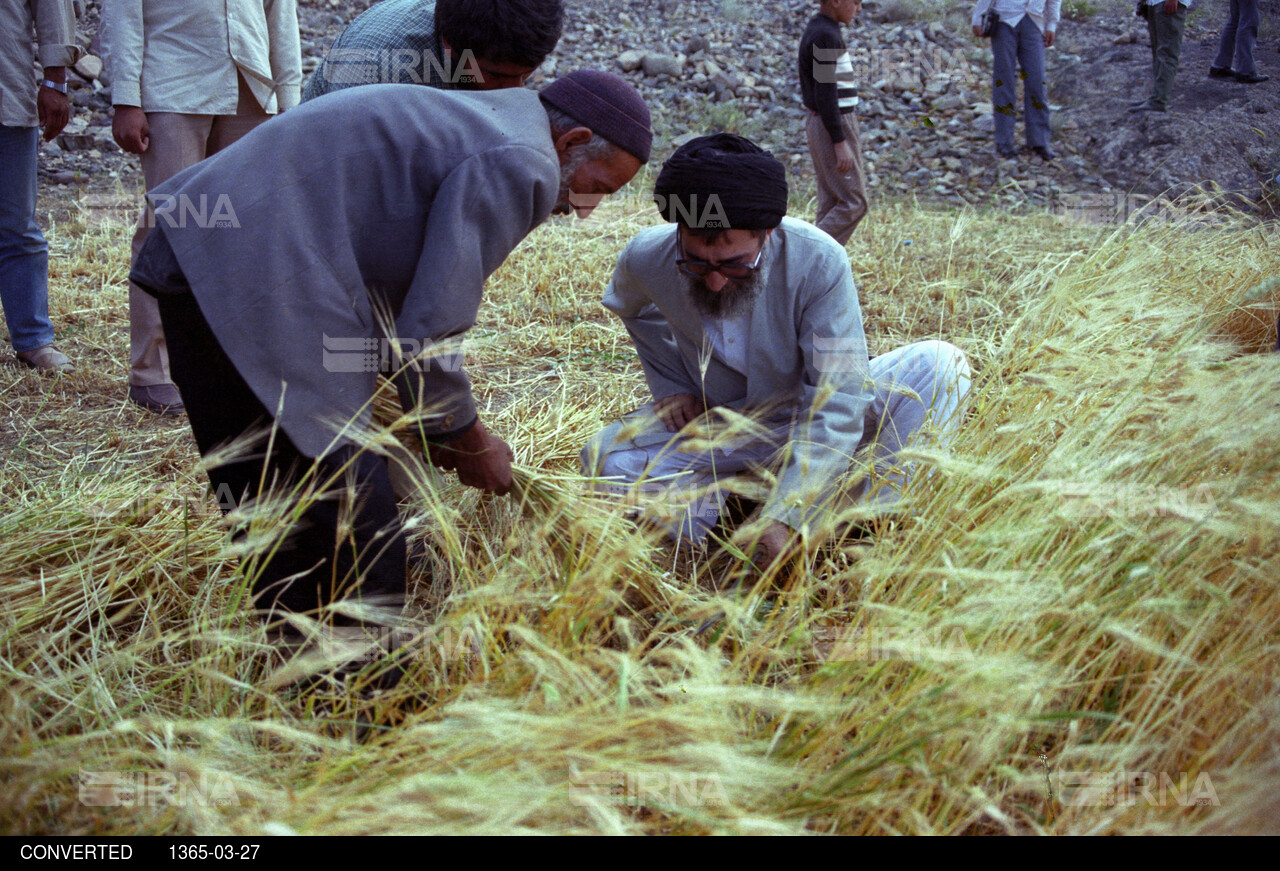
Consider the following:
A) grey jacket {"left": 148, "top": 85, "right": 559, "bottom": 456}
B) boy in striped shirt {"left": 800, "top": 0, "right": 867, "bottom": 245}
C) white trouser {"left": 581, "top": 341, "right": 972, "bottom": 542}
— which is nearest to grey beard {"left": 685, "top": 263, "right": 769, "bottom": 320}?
white trouser {"left": 581, "top": 341, "right": 972, "bottom": 542}

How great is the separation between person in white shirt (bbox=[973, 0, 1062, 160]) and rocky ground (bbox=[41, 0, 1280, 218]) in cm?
27

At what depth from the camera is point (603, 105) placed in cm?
174

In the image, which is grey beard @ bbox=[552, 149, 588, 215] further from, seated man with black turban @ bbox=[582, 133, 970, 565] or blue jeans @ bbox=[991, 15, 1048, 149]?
blue jeans @ bbox=[991, 15, 1048, 149]

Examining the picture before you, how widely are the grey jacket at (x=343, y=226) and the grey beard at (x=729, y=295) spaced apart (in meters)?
0.77

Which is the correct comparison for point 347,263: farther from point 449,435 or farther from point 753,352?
point 753,352

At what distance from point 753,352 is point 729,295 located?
190 millimetres

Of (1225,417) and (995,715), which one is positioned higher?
(1225,417)

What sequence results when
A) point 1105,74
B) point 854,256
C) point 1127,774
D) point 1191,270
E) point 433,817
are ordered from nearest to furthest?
1. point 433,817
2. point 1127,774
3. point 1191,270
4. point 854,256
5. point 1105,74

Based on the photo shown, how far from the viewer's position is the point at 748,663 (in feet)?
4.97

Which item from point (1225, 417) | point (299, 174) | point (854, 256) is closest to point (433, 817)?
point (299, 174)

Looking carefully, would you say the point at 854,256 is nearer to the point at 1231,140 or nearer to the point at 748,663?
the point at 748,663

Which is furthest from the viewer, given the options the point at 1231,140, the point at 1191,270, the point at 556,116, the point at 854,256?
the point at 1231,140
